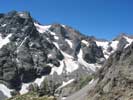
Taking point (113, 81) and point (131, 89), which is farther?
point (113, 81)

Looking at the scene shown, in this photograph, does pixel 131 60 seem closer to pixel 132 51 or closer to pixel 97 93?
pixel 97 93

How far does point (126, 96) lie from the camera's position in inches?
2389

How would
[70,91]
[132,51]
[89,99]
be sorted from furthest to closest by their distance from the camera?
[70,91]
[132,51]
[89,99]

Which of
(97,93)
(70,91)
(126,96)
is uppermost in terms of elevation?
(70,91)

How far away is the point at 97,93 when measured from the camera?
241ft

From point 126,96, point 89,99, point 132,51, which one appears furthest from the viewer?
point 132,51

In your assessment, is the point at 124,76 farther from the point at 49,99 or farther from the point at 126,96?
the point at 49,99

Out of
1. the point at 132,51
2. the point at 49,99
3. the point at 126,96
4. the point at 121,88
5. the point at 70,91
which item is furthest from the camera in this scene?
the point at 70,91

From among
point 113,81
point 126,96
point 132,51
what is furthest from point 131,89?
point 132,51

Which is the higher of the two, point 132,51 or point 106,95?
point 132,51

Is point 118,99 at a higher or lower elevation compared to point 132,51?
lower

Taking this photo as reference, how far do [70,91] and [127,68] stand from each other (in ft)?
310

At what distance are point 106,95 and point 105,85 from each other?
7798 millimetres

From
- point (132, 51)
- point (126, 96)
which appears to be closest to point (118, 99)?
point (126, 96)
